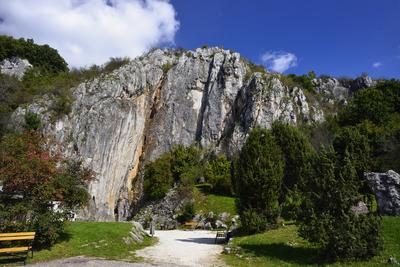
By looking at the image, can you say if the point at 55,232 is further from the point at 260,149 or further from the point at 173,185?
the point at 173,185

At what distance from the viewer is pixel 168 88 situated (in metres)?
55.8

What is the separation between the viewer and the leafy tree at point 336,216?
12.9m

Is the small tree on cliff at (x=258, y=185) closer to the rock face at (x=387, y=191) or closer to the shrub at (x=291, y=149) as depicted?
the rock face at (x=387, y=191)

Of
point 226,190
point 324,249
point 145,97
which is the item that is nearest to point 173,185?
point 226,190

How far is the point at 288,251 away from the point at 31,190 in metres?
12.1

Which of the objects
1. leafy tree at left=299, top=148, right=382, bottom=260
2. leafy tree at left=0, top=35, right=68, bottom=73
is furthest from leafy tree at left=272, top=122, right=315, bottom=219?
leafy tree at left=0, top=35, right=68, bottom=73

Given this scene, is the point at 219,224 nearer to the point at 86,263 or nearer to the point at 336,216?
the point at 336,216

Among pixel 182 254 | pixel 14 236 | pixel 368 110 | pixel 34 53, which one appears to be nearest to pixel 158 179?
pixel 182 254

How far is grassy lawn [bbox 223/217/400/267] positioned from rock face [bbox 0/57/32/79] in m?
52.4

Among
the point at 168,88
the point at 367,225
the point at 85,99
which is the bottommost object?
the point at 367,225

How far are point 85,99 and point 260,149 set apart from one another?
1282 inches

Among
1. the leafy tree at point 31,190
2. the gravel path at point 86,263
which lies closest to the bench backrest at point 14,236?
the gravel path at point 86,263

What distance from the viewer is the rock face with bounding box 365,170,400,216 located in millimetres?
17812

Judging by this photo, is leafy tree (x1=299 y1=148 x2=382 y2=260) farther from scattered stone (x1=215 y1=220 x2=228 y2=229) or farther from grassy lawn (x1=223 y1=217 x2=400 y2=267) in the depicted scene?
scattered stone (x1=215 y1=220 x2=228 y2=229)
